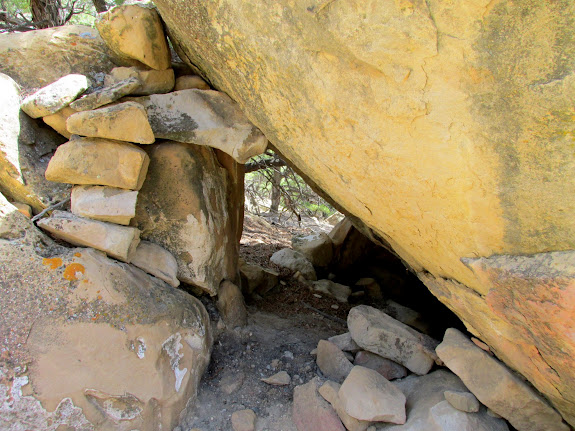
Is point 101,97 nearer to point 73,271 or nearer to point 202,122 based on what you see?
point 202,122

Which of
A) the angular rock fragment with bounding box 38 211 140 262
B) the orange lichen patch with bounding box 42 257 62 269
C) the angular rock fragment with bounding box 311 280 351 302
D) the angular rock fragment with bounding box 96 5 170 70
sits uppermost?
the angular rock fragment with bounding box 96 5 170 70

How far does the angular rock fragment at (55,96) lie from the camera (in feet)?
7.57

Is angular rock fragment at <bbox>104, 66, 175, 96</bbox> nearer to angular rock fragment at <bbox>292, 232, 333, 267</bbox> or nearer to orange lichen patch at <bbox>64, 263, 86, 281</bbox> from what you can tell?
orange lichen patch at <bbox>64, 263, 86, 281</bbox>

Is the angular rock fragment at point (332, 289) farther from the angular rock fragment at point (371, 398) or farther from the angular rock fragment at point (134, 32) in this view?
the angular rock fragment at point (134, 32)

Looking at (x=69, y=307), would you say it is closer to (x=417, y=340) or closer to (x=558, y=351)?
(x=417, y=340)

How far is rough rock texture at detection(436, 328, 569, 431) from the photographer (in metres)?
2.03

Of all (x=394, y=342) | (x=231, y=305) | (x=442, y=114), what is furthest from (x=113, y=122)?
(x=394, y=342)

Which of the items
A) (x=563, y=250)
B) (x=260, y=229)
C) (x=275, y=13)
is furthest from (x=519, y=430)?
(x=260, y=229)

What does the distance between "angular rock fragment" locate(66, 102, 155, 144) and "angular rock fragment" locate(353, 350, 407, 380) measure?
1849 mm

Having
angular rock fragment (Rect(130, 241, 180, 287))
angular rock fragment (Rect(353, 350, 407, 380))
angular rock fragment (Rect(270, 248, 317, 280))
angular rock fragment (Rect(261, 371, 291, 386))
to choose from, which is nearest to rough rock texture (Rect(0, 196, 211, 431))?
angular rock fragment (Rect(130, 241, 180, 287))

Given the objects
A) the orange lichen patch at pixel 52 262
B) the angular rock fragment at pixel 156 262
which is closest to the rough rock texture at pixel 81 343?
the orange lichen patch at pixel 52 262

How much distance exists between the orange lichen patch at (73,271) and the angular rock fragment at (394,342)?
1603 mm

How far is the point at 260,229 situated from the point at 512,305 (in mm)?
4794

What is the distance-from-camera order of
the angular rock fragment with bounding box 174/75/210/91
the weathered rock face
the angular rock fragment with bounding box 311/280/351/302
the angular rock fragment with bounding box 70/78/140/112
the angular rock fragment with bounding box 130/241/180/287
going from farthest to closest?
the angular rock fragment with bounding box 311/280/351/302
the angular rock fragment with bounding box 174/75/210/91
the angular rock fragment with bounding box 130/241/180/287
the angular rock fragment with bounding box 70/78/140/112
the weathered rock face
